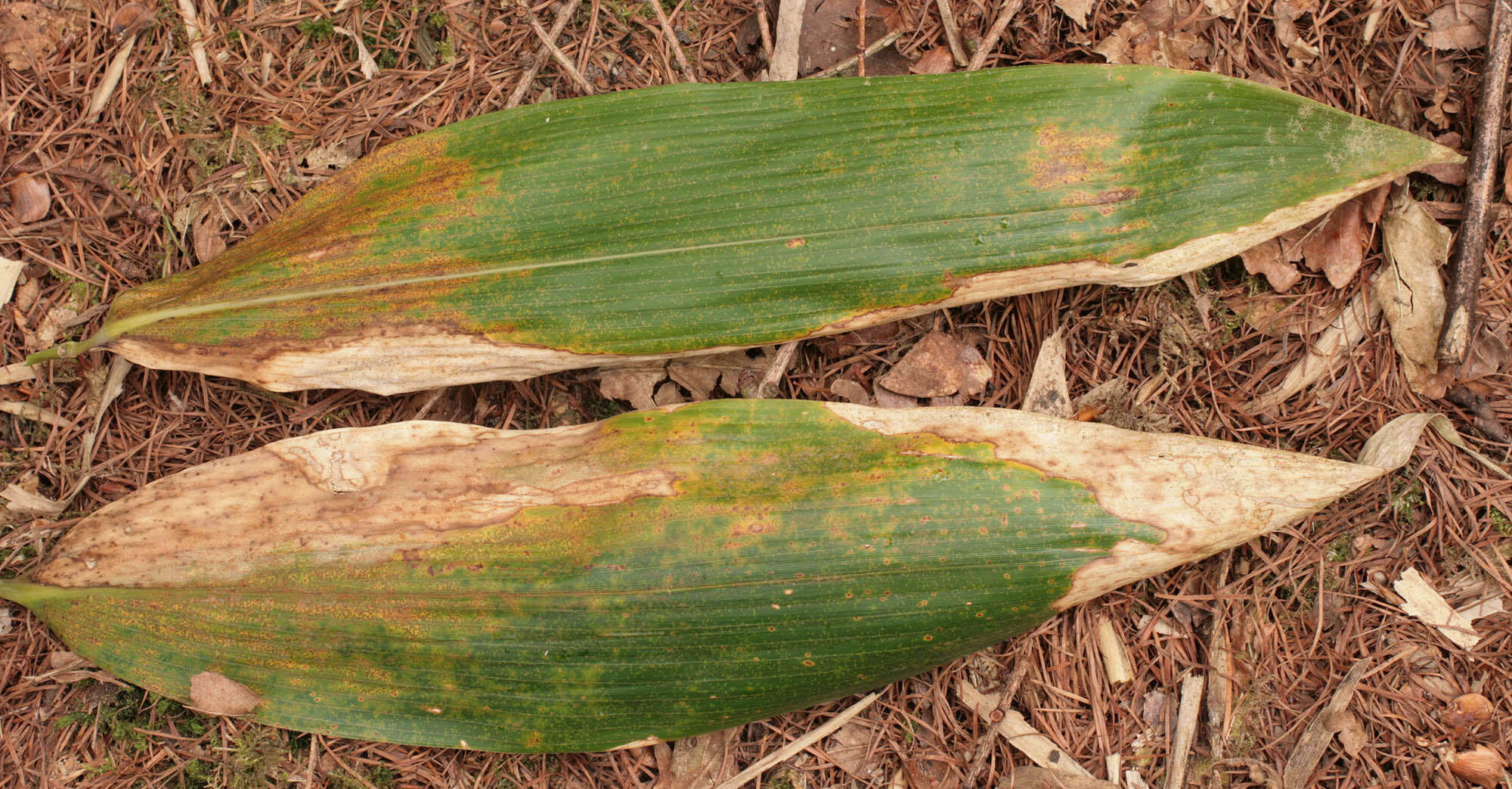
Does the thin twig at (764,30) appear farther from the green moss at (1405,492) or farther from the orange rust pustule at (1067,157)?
the green moss at (1405,492)

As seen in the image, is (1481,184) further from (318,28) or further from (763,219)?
(318,28)

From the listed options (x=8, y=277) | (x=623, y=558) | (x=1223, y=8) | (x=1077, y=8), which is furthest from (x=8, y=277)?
(x=1223, y=8)

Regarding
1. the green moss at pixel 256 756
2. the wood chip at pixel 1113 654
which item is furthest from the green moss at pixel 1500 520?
the green moss at pixel 256 756

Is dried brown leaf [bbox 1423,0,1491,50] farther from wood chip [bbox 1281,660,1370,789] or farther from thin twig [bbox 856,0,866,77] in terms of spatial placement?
wood chip [bbox 1281,660,1370,789]

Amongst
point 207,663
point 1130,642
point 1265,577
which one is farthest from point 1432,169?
point 207,663

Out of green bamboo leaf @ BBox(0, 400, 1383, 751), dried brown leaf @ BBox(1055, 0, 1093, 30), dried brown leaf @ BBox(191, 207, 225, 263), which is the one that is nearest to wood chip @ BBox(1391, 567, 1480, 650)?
green bamboo leaf @ BBox(0, 400, 1383, 751)

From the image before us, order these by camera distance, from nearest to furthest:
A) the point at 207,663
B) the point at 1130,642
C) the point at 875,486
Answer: the point at 875,486, the point at 207,663, the point at 1130,642

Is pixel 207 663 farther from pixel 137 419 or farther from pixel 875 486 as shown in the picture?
pixel 875 486
